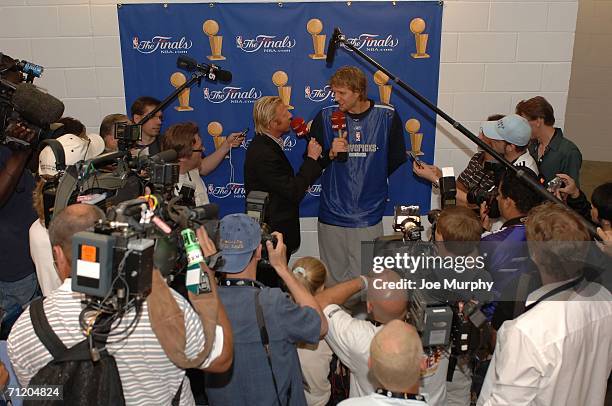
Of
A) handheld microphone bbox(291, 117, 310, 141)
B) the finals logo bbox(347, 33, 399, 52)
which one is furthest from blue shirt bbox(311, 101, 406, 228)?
the finals logo bbox(347, 33, 399, 52)

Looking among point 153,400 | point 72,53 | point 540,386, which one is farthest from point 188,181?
point 540,386

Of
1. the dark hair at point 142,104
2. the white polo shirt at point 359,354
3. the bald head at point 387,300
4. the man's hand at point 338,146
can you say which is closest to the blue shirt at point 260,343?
the white polo shirt at point 359,354

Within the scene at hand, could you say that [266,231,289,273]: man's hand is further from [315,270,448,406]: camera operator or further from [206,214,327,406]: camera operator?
[315,270,448,406]: camera operator

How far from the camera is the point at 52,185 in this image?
2.57m

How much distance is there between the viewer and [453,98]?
4.45 m

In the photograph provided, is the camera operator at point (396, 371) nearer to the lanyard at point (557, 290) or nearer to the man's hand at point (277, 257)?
the lanyard at point (557, 290)

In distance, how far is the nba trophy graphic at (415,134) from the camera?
4512 millimetres

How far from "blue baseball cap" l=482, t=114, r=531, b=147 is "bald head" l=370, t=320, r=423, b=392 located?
215 centimetres

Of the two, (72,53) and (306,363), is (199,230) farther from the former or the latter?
(72,53)

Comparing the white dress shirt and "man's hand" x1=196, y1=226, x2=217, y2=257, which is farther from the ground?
"man's hand" x1=196, y1=226, x2=217, y2=257

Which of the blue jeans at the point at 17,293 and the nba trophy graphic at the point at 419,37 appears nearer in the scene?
the blue jeans at the point at 17,293

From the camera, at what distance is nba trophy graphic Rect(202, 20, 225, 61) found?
431 cm

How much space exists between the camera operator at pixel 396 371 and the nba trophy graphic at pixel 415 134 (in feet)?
9.49

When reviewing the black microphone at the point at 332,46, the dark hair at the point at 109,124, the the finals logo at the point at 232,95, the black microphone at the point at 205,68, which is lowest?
the dark hair at the point at 109,124
